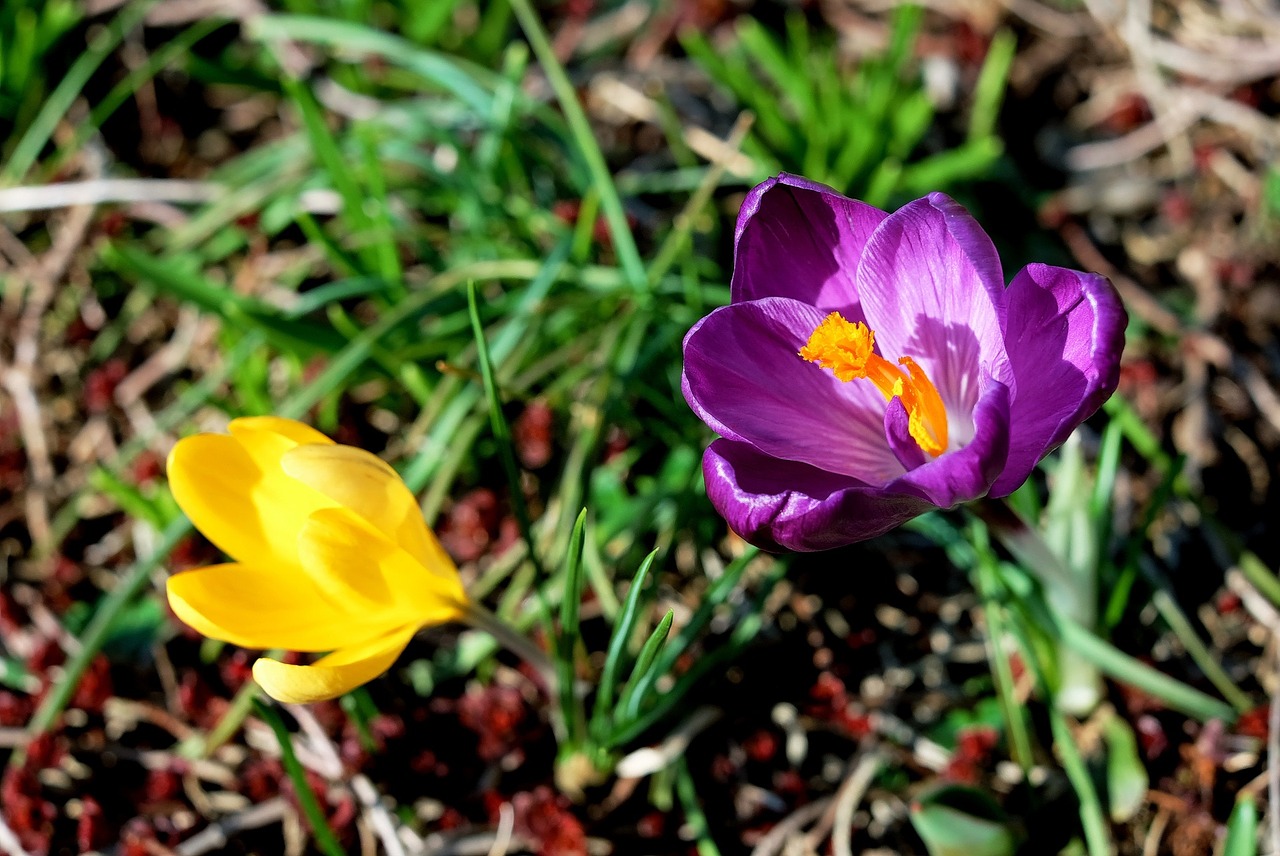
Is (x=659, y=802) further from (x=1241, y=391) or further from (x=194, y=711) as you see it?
(x=1241, y=391)

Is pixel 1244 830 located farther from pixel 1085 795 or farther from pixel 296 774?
pixel 296 774

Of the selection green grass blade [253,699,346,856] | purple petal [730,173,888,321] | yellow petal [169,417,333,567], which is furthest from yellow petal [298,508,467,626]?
purple petal [730,173,888,321]

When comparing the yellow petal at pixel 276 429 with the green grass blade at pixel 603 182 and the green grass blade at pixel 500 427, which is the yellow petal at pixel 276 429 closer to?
the green grass blade at pixel 500 427

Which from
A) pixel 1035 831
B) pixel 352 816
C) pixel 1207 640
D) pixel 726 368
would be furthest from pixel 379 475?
pixel 1207 640

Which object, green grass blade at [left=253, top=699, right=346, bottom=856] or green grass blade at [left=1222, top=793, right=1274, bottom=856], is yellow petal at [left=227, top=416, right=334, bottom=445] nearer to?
green grass blade at [left=253, top=699, right=346, bottom=856]

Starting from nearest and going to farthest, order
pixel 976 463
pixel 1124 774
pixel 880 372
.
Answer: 1. pixel 976 463
2. pixel 880 372
3. pixel 1124 774

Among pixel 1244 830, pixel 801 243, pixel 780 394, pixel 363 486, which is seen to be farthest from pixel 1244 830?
pixel 363 486

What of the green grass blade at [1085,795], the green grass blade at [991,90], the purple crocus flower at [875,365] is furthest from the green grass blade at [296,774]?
the green grass blade at [991,90]
